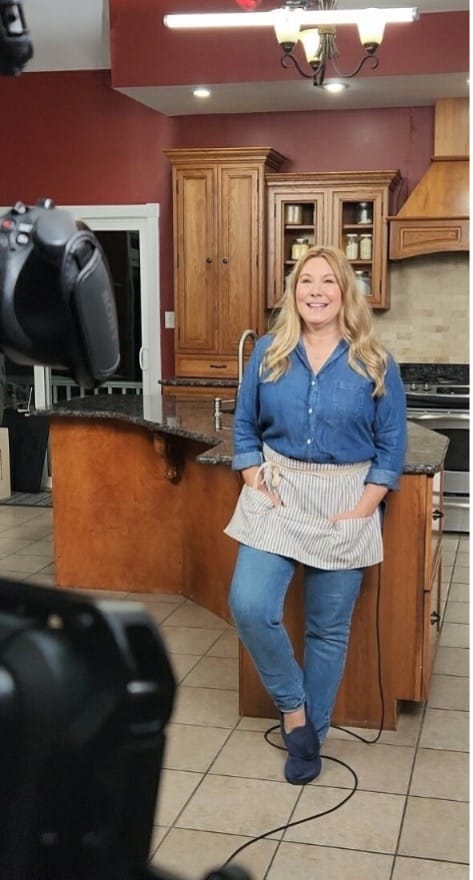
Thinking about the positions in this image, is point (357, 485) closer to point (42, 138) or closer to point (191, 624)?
point (191, 624)

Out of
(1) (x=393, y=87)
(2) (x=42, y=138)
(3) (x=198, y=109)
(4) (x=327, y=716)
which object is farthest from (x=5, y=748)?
(2) (x=42, y=138)

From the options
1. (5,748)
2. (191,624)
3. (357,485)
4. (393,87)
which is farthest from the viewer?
(393,87)

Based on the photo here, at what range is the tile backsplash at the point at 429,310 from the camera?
641cm

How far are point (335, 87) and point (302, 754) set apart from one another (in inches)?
159

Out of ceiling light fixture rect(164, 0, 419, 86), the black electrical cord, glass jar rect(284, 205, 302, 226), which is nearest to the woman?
the black electrical cord

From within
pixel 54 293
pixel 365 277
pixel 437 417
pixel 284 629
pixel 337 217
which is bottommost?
pixel 284 629

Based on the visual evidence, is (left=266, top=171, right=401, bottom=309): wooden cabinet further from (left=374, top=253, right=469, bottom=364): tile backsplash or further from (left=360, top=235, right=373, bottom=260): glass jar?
(left=374, top=253, right=469, bottom=364): tile backsplash

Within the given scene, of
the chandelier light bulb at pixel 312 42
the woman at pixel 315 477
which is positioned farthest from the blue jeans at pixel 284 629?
the chandelier light bulb at pixel 312 42

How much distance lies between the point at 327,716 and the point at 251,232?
4.00 metres

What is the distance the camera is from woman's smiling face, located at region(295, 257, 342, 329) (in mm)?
2758

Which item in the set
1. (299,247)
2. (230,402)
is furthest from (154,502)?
(299,247)

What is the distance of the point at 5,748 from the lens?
55 cm

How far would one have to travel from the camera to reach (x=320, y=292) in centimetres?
276

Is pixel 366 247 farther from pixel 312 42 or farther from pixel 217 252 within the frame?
pixel 312 42
